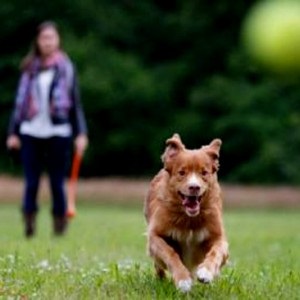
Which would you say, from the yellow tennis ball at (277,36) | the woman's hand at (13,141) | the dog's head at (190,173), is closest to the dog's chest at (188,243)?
the dog's head at (190,173)

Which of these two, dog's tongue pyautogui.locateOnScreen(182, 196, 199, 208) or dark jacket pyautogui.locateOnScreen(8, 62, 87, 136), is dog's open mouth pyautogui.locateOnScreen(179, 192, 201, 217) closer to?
dog's tongue pyautogui.locateOnScreen(182, 196, 199, 208)

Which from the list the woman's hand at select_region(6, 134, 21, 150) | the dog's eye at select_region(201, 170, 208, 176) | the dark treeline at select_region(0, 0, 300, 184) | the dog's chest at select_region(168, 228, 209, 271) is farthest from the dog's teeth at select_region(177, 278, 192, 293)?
the dark treeline at select_region(0, 0, 300, 184)

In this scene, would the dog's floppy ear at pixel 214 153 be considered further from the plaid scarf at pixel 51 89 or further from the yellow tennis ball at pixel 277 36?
the plaid scarf at pixel 51 89

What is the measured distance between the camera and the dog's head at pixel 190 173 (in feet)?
23.6

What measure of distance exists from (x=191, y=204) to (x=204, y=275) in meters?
0.48

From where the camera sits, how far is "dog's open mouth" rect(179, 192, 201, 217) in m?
7.22

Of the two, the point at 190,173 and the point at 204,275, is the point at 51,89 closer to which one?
the point at 190,173

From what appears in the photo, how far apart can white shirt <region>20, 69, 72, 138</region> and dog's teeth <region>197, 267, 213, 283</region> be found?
5.92 meters

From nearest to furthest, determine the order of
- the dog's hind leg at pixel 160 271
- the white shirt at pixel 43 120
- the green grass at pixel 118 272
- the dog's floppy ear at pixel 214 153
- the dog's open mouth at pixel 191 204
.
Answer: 1. the green grass at pixel 118 272
2. the dog's open mouth at pixel 191 204
3. the dog's floppy ear at pixel 214 153
4. the dog's hind leg at pixel 160 271
5. the white shirt at pixel 43 120

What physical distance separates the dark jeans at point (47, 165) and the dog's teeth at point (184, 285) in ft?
19.2

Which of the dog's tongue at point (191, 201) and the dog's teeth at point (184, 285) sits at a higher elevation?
the dog's tongue at point (191, 201)

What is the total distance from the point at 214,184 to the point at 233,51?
2524 cm

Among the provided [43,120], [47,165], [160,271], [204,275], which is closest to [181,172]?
[204,275]

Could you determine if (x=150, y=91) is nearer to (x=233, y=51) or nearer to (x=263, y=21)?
(x=233, y=51)
